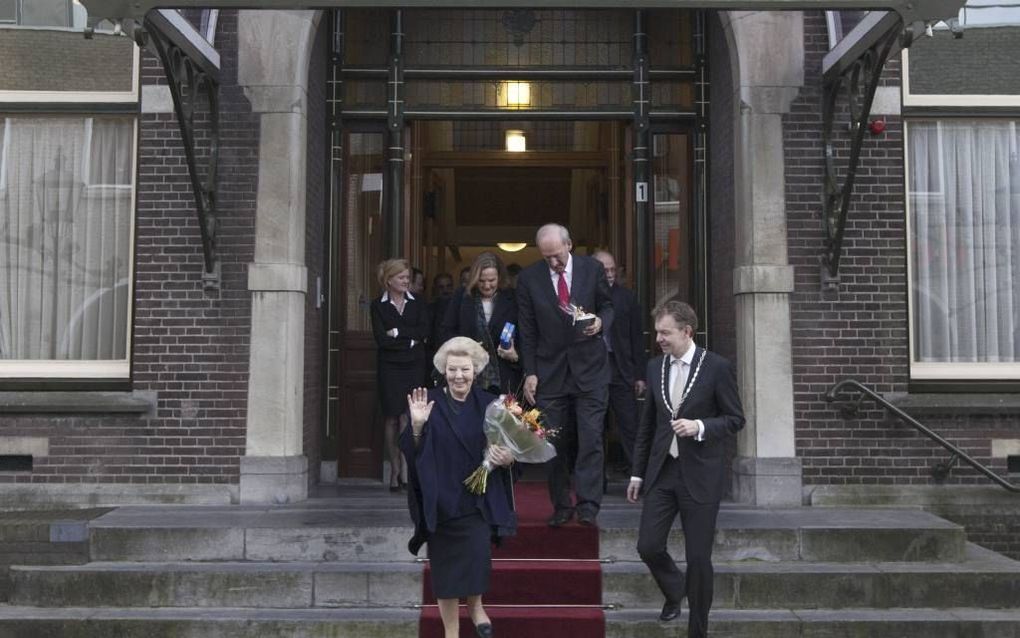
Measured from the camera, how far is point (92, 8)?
20.4 ft

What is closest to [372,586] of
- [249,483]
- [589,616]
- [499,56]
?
[589,616]

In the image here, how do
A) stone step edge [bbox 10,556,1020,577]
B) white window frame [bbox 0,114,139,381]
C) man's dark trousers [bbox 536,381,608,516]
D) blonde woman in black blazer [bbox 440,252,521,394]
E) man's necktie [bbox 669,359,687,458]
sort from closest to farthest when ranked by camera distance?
man's necktie [bbox 669,359,687,458] < stone step edge [bbox 10,556,1020,577] < man's dark trousers [bbox 536,381,608,516] < blonde woman in black blazer [bbox 440,252,521,394] < white window frame [bbox 0,114,139,381]

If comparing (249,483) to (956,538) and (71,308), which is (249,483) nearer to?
(71,308)

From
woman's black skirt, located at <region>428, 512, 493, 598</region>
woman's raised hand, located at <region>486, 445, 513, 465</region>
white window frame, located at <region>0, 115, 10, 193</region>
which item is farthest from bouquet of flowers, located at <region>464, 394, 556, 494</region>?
white window frame, located at <region>0, 115, 10, 193</region>

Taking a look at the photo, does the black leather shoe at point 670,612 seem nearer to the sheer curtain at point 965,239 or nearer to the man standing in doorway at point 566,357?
the man standing in doorway at point 566,357

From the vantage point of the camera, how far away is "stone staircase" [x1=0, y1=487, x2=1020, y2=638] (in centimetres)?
620

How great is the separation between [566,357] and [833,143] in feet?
9.42

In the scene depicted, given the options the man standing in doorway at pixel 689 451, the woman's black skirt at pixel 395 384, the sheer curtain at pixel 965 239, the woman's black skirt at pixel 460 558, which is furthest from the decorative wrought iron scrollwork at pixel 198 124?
the sheer curtain at pixel 965 239

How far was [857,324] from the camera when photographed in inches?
316

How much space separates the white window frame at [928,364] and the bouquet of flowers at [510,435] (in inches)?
156

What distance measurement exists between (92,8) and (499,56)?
391cm

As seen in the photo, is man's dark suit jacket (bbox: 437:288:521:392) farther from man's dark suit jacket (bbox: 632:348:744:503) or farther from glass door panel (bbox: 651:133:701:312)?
glass door panel (bbox: 651:133:701:312)

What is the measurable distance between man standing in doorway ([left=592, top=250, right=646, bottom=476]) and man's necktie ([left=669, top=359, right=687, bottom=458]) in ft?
6.29

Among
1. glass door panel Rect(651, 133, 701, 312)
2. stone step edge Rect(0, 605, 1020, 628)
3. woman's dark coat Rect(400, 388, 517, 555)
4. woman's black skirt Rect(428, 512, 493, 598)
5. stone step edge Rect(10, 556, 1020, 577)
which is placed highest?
glass door panel Rect(651, 133, 701, 312)
